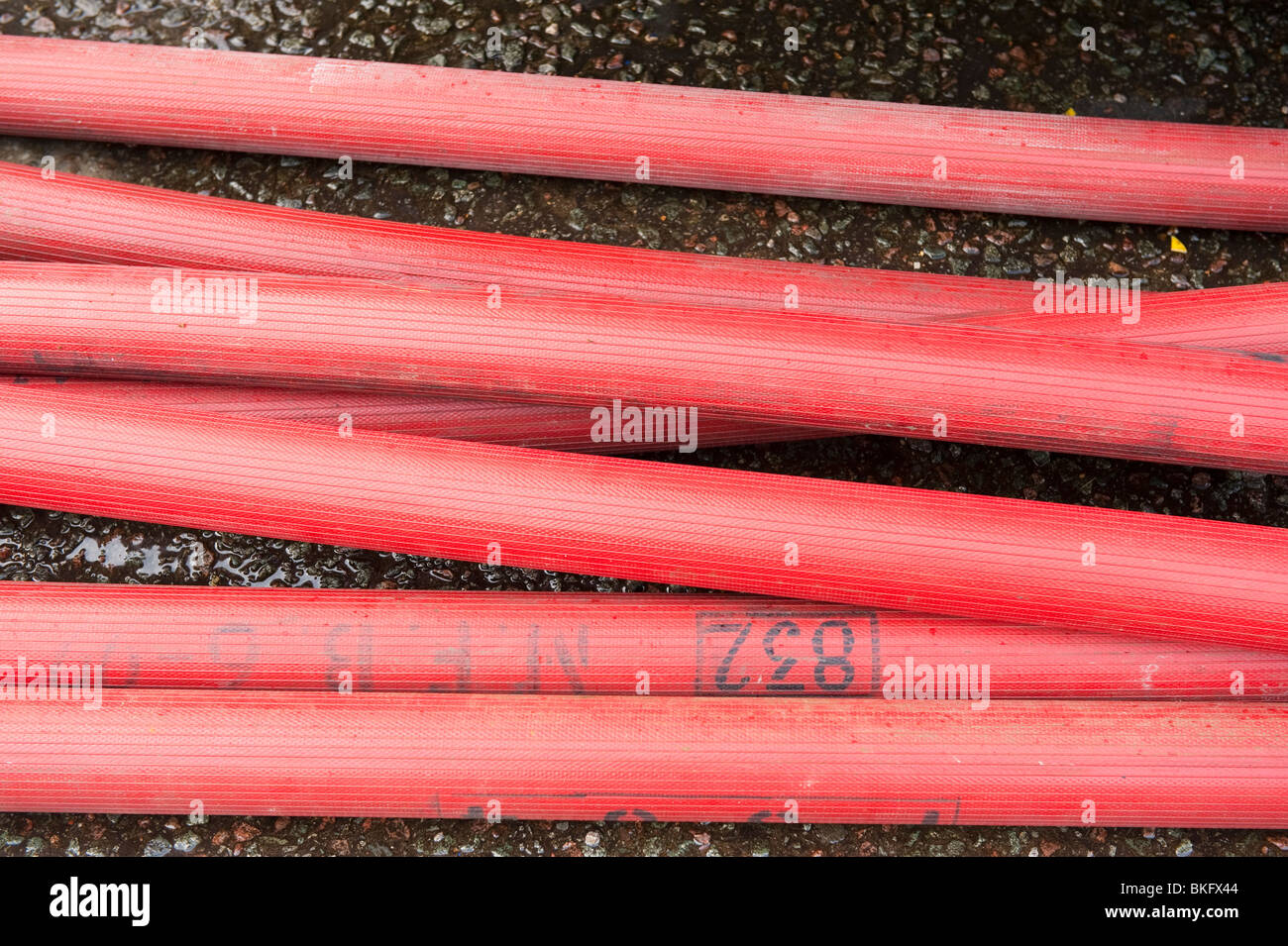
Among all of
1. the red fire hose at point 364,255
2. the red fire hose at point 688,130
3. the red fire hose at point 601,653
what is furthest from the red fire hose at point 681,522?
the red fire hose at point 688,130

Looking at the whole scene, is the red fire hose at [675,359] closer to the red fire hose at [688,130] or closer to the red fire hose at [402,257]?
the red fire hose at [402,257]

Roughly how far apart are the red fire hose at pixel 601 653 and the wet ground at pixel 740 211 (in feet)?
1.19

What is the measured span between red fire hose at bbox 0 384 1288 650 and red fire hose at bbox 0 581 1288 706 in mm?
109

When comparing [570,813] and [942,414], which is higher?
[942,414]

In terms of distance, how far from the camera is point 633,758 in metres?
1.99

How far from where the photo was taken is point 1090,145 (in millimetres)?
2598

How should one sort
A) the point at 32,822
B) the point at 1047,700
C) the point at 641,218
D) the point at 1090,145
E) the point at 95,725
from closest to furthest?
the point at 95,725 < the point at 1047,700 < the point at 32,822 < the point at 1090,145 < the point at 641,218

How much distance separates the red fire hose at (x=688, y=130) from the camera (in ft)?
8.47

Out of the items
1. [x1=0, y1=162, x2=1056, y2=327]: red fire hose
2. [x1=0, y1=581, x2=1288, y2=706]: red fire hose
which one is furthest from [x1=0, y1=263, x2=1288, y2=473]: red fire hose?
[x1=0, y1=581, x2=1288, y2=706]: red fire hose

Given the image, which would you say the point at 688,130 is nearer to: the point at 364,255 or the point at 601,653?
the point at 364,255
